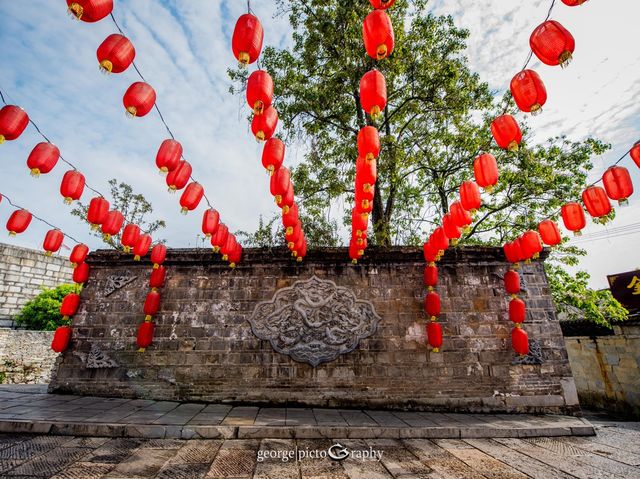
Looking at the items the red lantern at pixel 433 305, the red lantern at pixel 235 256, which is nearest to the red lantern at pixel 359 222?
the red lantern at pixel 433 305

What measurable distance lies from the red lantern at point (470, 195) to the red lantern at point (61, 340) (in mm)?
9381

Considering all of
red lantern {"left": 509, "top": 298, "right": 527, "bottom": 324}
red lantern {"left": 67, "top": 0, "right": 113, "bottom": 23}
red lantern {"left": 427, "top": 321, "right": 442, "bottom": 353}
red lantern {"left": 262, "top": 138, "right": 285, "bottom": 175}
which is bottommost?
red lantern {"left": 427, "top": 321, "right": 442, "bottom": 353}

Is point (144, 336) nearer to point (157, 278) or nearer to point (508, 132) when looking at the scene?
point (157, 278)

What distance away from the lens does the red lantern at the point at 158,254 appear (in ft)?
23.7

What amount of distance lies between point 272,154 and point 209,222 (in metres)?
2.49

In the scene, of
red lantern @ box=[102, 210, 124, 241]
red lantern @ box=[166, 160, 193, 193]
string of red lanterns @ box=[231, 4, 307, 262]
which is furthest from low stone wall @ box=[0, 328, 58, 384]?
string of red lanterns @ box=[231, 4, 307, 262]

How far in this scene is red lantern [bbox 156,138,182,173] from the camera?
455cm

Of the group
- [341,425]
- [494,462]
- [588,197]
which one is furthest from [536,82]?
[341,425]

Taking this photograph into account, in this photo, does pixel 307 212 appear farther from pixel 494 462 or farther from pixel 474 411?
pixel 494 462

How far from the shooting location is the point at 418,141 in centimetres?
1045

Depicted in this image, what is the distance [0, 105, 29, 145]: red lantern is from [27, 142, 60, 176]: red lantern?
674mm

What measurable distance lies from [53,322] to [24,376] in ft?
8.79

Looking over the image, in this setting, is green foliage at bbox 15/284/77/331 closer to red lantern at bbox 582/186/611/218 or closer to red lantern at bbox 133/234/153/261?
red lantern at bbox 133/234/153/261

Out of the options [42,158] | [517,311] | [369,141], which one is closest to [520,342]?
[517,311]
